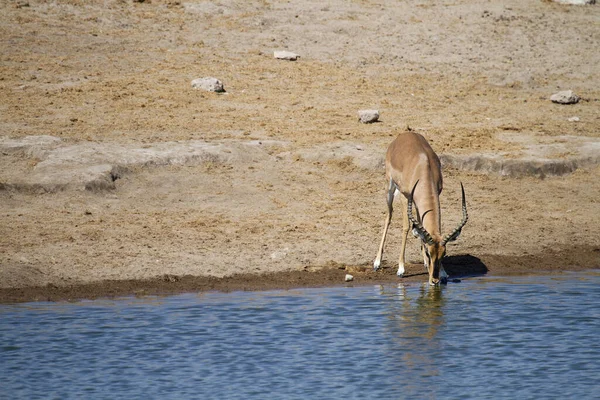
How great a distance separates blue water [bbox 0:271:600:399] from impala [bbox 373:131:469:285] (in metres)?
0.43

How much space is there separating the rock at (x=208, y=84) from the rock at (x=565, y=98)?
621 cm

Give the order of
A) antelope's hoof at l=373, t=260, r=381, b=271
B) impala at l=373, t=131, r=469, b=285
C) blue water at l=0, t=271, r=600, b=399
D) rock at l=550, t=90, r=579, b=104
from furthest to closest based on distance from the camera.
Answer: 1. rock at l=550, t=90, r=579, b=104
2. antelope's hoof at l=373, t=260, r=381, b=271
3. impala at l=373, t=131, r=469, b=285
4. blue water at l=0, t=271, r=600, b=399

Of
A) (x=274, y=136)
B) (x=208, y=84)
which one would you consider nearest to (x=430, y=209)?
(x=274, y=136)

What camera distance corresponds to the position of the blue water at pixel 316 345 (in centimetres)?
905

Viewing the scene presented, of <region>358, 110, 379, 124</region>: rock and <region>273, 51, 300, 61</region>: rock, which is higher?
<region>273, 51, 300, 61</region>: rock

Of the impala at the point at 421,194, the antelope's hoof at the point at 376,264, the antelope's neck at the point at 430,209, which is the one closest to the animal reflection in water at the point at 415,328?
the impala at the point at 421,194

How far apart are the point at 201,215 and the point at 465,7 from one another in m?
12.2

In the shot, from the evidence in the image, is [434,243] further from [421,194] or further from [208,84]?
[208,84]

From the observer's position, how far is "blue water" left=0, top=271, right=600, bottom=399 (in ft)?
29.7

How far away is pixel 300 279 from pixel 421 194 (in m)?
1.82

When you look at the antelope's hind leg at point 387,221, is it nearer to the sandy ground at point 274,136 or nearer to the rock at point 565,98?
the sandy ground at point 274,136

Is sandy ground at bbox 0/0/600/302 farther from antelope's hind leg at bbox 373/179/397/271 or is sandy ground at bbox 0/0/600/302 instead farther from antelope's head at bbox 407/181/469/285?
antelope's head at bbox 407/181/469/285

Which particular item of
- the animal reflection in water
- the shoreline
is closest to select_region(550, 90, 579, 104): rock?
the shoreline

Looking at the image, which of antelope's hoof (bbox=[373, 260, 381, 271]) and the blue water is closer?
the blue water
